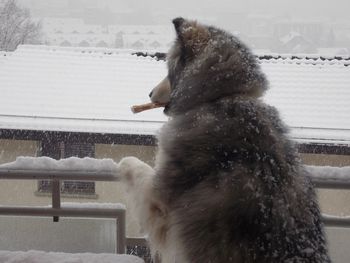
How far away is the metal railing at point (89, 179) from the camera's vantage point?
243cm

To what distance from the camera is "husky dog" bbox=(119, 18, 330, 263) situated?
162cm

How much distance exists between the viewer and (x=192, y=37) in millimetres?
2105

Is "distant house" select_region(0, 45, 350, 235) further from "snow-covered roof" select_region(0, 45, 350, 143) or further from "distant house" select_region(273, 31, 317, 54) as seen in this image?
"distant house" select_region(273, 31, 317, 54)

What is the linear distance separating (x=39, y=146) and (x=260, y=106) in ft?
23.7

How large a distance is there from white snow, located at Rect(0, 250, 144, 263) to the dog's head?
952 millimetres

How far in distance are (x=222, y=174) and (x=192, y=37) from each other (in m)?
0.74

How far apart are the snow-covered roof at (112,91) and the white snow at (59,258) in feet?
16.9

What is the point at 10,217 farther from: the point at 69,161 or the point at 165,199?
the point at 165,199

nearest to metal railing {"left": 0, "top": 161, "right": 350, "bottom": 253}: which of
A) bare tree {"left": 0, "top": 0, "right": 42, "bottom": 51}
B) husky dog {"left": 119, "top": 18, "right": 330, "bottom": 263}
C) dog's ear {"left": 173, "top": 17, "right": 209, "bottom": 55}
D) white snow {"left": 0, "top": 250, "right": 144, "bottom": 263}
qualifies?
white snow {"left": 0, "top": 250, "right": 144, "bottom": 263}

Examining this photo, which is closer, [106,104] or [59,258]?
[59,258]

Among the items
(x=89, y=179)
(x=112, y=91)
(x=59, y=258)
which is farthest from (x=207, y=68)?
(x=112, y=91)

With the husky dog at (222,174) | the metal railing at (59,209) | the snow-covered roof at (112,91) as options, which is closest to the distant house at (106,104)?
the snow-covered roof at (112,91)

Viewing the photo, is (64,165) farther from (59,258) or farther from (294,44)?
(294,44)

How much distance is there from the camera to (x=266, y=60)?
1220cm
